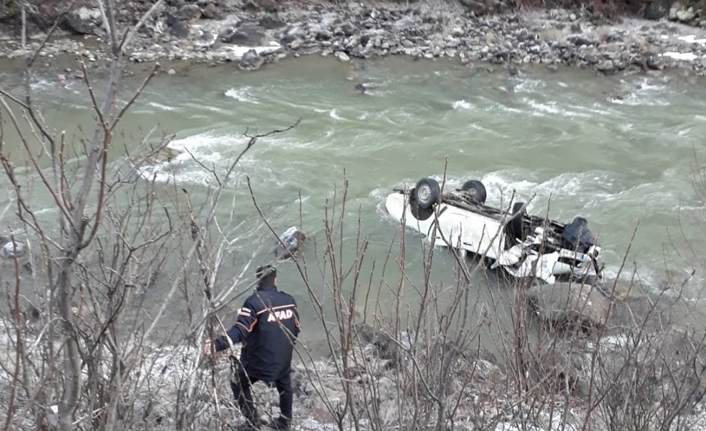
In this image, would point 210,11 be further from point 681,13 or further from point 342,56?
point 681,13

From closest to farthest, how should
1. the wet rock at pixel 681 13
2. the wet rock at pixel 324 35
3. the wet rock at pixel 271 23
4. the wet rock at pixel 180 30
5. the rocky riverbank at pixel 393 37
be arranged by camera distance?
the rocky riverbank at pixel 393 37
the wet rock at pixel 180 30
the wet rock at pixel 324 35
the wet rock at pixel 271 23
the wet rock at pixel 681 13

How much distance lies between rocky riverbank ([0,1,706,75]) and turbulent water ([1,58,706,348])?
0.85 m

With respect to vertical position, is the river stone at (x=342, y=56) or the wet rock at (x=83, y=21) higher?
the wet rock at (x=83, y=21)

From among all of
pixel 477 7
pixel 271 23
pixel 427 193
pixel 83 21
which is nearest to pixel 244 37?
pixel 271 23

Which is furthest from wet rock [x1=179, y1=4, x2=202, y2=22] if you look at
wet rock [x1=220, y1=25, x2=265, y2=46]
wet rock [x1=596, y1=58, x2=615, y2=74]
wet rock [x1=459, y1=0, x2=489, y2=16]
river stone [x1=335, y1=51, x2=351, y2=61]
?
wet rock [x1=596, y1=58, x2=615, y2=74]

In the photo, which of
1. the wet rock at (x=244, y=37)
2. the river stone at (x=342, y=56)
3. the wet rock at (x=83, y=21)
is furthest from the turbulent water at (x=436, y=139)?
the wet rock at (x=83, y=21)

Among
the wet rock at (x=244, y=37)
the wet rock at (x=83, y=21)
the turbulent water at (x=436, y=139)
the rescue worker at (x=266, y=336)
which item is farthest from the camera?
the wet rock at (x=244, y=37)

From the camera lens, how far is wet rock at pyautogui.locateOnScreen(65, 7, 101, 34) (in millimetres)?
18781

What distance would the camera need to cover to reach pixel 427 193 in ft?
33.1

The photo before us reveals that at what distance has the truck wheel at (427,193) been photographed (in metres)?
10.0

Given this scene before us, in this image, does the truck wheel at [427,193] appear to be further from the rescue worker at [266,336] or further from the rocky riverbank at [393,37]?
the rocky riverbank at [393,37]

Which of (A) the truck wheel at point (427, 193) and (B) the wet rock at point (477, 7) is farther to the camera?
(B) the wet rock at point (477, 7)

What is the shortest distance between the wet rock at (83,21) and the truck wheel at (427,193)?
1194cm

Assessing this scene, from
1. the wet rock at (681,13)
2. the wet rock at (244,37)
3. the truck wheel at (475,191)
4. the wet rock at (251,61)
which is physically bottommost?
the truck wheel at (475,191)
